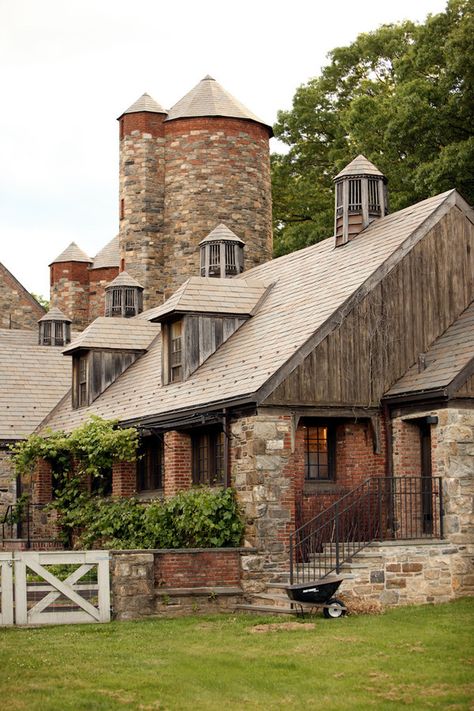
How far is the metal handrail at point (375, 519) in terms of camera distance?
20844mm

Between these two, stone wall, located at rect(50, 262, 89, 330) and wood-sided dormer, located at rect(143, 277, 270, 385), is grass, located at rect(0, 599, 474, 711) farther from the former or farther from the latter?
stone wall, located at rect(50, 262, 89, 330)

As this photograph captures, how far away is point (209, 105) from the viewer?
40438mm

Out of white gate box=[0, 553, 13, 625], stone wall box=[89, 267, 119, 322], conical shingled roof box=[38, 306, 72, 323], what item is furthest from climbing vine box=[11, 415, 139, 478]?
stone wall box=[89, 267, 119, 322]

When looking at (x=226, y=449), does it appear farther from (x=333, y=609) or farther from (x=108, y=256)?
(x=108, y=256)

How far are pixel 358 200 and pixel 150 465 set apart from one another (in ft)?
24.3

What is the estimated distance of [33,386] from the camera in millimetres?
35344

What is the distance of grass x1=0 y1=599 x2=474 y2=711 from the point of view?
1262cm

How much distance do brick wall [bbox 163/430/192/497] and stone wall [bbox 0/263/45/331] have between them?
23940 mm

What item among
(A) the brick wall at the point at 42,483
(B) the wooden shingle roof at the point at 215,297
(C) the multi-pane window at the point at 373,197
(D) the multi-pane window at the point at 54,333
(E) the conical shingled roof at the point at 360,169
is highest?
(E) the conical shingled roof at the point at 360,169

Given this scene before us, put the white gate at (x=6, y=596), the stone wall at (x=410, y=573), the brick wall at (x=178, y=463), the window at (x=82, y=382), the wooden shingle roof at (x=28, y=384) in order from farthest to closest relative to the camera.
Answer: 1. the wooden shingle roof at (x=28, y=384)
2. the window at (x=82, y=382)
3. the brick wall at (x=178, y=463)
4. the stone wall at (x=410, y=573)
5. the white gate at (x=6, y=596)

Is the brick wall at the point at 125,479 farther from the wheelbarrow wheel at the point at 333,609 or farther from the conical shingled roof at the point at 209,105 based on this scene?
the conical shingled roof at the point at 209,105

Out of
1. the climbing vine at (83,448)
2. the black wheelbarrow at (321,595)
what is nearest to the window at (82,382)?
the climbing vine at (83,448)

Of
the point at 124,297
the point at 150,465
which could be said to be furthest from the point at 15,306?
the point at 150,465

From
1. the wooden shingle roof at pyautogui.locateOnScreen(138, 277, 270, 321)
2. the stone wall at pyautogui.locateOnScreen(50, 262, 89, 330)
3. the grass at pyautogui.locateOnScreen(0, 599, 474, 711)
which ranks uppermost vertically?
the stone wall at pyautogui.locateOnScreen(50, 262, 89, 330)
